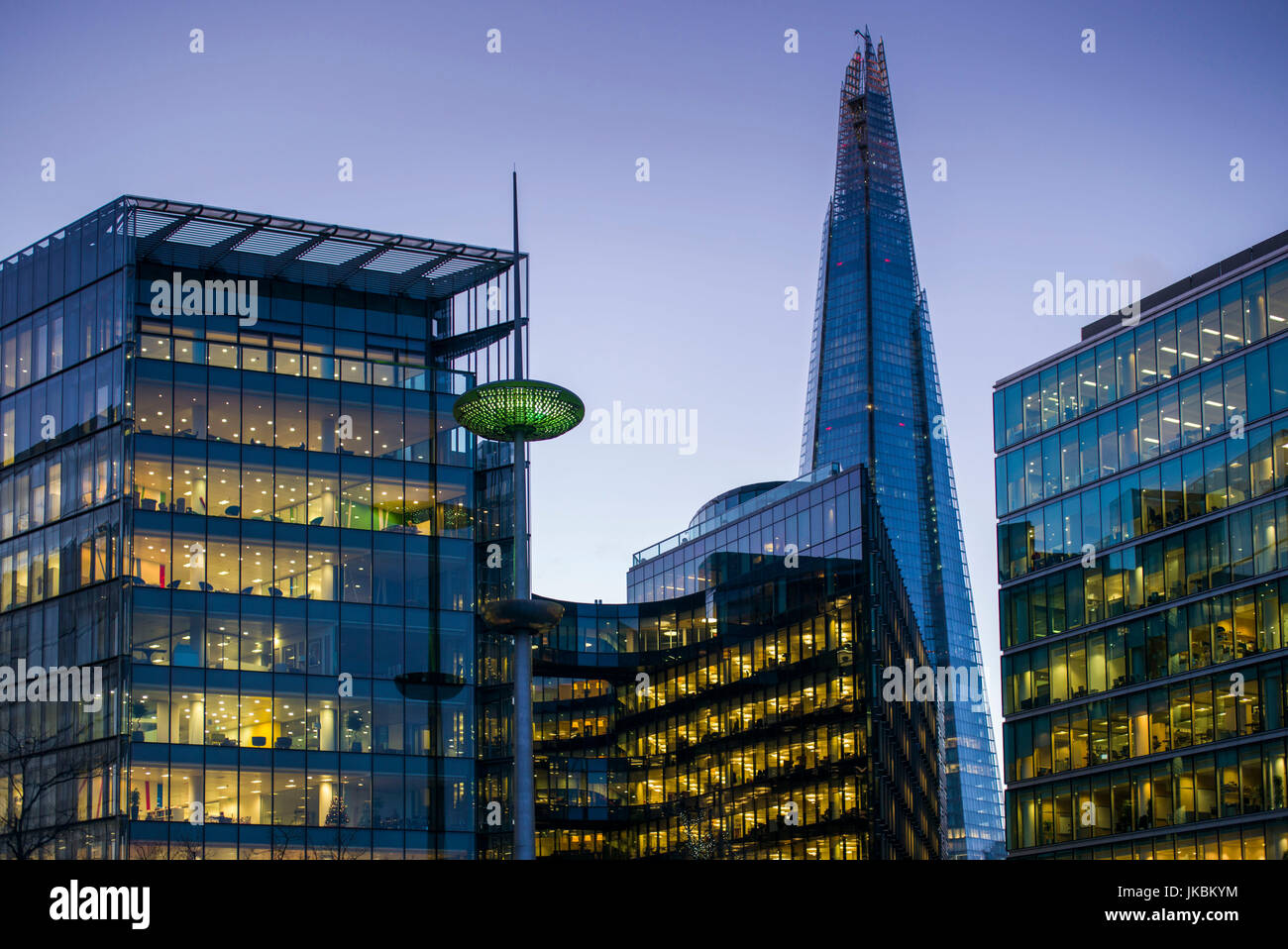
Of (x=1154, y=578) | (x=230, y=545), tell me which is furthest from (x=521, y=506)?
(x=1154, y=578)

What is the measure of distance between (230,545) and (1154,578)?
47.5 meters

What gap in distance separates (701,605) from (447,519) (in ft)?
164

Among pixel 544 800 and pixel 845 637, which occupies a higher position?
pixel 845 637

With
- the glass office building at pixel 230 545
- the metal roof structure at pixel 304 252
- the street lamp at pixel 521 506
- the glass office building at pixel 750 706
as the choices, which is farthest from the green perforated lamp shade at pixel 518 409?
the glass office building at pixel 750 706

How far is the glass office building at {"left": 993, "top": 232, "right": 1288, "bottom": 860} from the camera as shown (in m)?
77.6

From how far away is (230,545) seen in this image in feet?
218

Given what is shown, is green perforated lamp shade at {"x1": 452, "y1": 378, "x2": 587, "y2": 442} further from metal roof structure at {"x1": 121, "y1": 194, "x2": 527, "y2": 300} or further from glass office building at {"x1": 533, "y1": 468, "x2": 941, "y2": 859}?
glass office building at {"x1": 533, "y1": 468, "x2": 941, "y2": 859}

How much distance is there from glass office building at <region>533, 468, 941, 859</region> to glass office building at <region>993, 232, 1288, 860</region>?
12.8 metres

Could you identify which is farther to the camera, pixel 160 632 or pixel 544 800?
pixel 544 800

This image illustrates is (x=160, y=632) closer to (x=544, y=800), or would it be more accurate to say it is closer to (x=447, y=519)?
(x=447, y=519)

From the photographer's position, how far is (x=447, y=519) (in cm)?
7144
